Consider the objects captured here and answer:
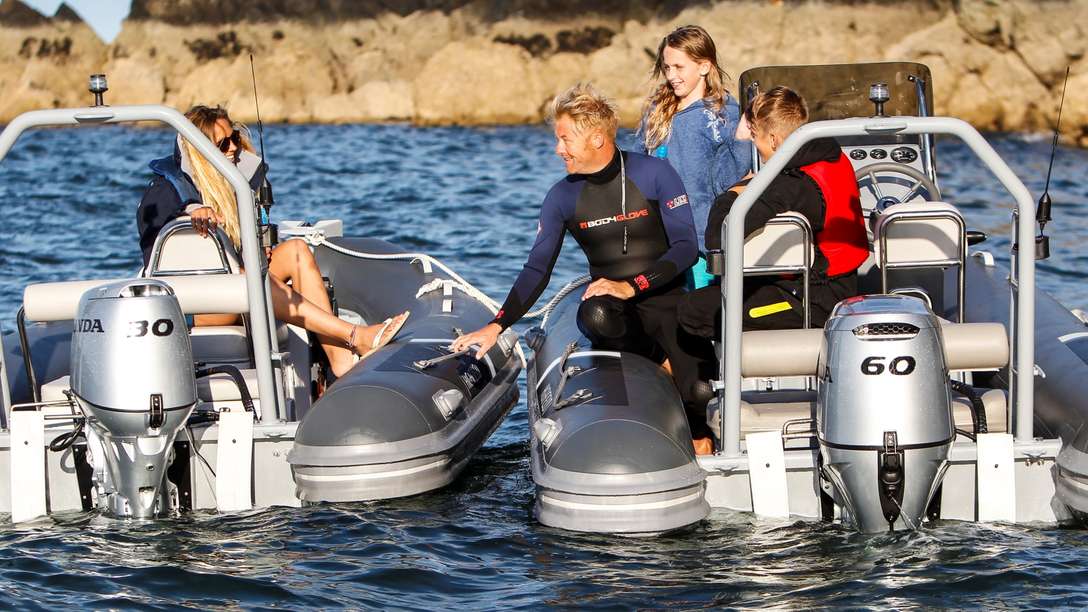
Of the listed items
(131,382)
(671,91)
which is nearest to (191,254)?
(131,382)

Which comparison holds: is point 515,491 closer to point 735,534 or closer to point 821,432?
point 735,534

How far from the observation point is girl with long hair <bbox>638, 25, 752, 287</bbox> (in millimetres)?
6109

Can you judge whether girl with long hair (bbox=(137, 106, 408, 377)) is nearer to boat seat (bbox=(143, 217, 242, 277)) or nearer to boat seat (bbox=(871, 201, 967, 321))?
boat seat (bbox=(143, 217, 242, 277))

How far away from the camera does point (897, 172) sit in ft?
22.5

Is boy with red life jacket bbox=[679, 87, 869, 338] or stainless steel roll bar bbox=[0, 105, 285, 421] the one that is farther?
boy with red life jacket bbox=[679, 87, 869, 338]

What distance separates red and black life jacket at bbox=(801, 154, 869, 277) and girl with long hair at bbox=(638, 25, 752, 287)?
0.87 metres

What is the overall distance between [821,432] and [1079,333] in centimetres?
144

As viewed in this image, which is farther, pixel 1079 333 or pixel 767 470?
pixel 1079 333

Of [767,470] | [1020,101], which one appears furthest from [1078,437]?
[1020,101]

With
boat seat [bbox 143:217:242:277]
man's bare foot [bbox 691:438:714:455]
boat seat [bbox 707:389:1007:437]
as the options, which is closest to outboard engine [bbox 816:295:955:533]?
boat seat [bbox 707:389:1007:437]

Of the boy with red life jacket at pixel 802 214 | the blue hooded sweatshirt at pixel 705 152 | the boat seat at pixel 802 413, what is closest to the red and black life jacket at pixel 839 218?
the boy with red life jacket at pixel 802 214

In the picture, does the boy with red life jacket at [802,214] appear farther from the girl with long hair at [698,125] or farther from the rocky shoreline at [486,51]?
the rocky shoreline at [486,51]

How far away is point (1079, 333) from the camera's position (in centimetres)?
556

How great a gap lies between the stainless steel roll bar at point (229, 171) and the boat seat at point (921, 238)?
215 centimetres
